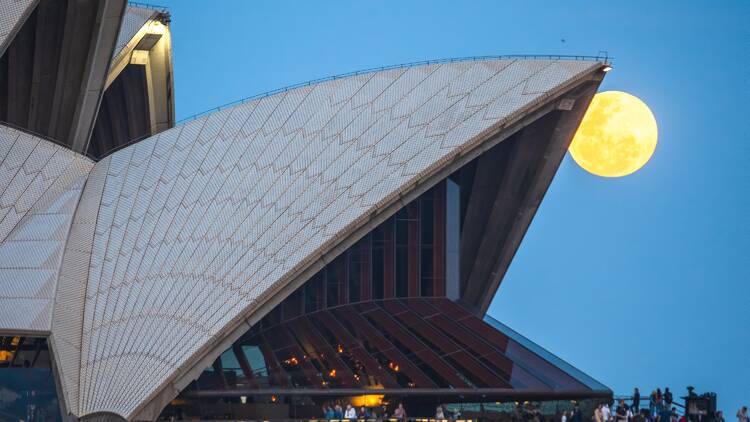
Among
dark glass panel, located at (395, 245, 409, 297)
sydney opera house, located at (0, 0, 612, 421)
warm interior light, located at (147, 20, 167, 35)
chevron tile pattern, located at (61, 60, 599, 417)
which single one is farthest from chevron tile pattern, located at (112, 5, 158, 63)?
dark glass panel, located at (395, 245, 409, 297)

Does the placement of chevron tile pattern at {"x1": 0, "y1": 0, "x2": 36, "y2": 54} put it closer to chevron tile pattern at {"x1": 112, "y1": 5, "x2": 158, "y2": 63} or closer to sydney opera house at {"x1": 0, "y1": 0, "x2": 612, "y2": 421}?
sydney opera house at {"x1": 0, "y1": 0, "x2": 612, "y2": 421}

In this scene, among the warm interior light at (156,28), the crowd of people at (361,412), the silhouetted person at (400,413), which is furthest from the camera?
the warm interior light at (156,28)

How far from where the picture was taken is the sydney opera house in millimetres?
41938

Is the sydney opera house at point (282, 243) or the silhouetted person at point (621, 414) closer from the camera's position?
the silhouetted person at point (621, 414)

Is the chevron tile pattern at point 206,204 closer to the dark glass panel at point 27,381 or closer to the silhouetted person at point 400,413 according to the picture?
the dark glass panel at point 27,381

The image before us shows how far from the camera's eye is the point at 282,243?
44625mm

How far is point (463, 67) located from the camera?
50.1 metres

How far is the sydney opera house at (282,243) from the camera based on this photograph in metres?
41.9

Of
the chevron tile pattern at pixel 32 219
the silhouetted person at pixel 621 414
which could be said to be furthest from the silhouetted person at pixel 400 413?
the chevron tile pattern at pixel 32 219

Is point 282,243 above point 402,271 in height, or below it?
below

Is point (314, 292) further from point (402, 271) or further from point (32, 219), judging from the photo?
point (32, 219)

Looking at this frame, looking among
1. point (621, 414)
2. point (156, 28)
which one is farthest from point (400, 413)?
point (156, 28)

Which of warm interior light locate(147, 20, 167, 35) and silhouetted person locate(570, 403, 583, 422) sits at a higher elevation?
warm interior light locate(147, 20, 167, 35)

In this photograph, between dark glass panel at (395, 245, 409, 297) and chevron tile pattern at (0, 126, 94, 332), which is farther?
dark glass panel at (395, 245, 409, 297)
